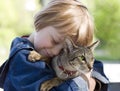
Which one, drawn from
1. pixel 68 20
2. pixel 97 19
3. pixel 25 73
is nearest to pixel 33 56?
pixel 25 73

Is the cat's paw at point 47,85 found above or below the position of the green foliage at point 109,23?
above

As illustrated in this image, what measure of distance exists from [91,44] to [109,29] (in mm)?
1801

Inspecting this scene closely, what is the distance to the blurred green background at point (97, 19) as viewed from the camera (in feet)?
9.27

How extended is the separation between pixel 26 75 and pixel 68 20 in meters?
0.23

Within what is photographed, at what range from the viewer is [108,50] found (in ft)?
9.88

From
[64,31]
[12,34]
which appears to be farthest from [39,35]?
[12,34]

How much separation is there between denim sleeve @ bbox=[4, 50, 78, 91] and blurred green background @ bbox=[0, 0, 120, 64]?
1629 mm

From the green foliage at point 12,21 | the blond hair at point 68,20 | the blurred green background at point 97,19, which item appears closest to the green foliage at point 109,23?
the blurred green background at point 97,19

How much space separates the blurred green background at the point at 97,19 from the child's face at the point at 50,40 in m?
1.62

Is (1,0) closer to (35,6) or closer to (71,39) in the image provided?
(35,6)

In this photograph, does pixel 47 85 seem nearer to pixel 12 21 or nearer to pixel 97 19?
pixel 97 19

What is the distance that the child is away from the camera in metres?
1.09

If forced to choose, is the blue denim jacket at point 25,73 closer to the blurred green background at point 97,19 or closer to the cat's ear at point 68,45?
the cat's ear at point 68,45

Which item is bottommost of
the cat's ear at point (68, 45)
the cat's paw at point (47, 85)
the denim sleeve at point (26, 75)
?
the cat's paw at point (47, 85)
